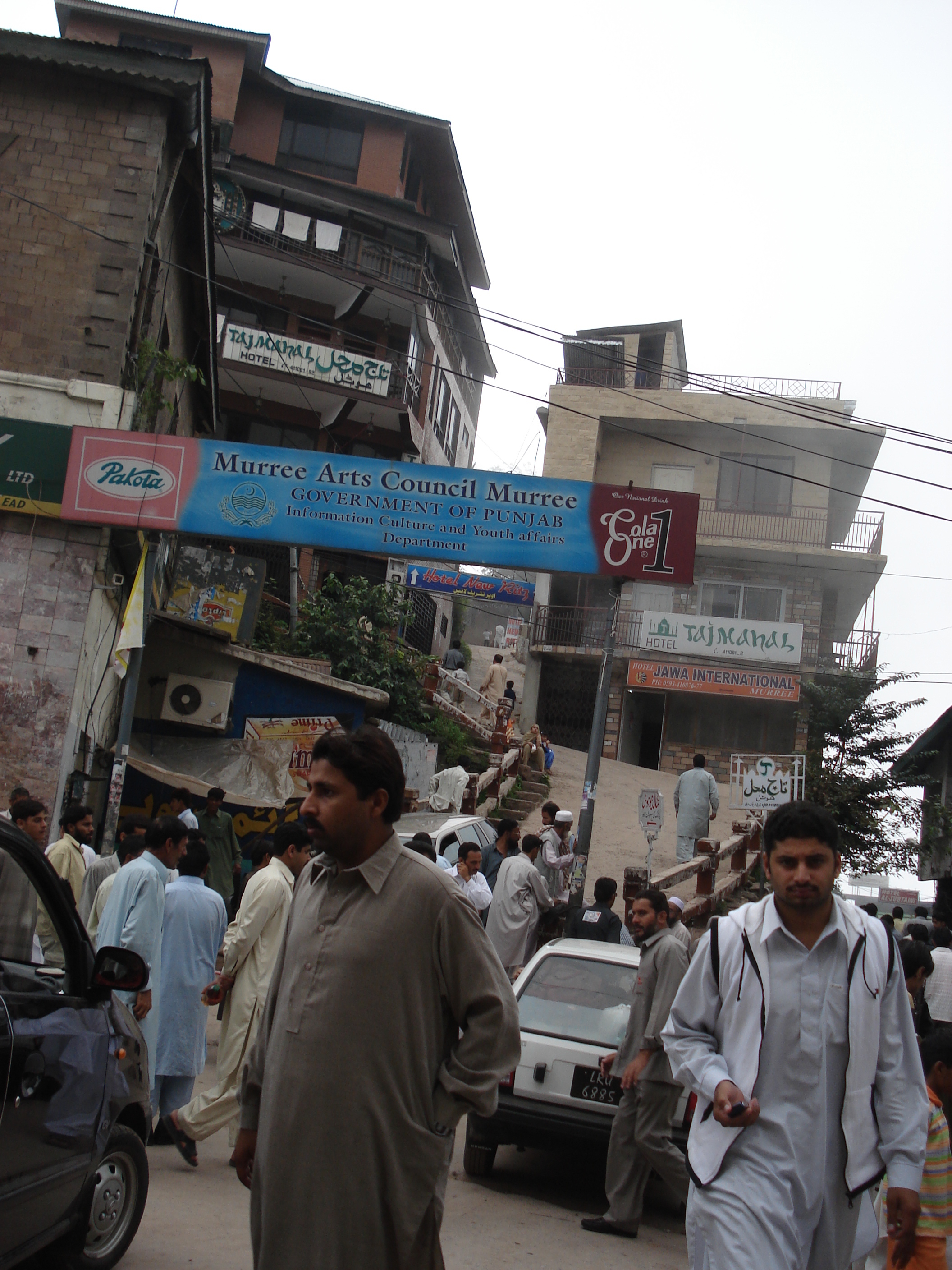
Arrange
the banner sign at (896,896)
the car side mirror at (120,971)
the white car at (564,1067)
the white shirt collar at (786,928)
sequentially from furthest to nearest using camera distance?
1. the banner sign at (896,896)
2. the white car at (564,1067)
3. the car side mirror at (120,971)
4. the white shirt collar at (786,928)

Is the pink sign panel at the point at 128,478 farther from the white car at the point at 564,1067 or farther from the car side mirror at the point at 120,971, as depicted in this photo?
the car side mirror at the point at 120,971

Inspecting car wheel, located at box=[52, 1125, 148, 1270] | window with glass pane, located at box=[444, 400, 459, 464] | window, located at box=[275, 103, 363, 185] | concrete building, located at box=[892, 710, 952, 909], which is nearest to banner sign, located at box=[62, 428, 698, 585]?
car wheel, located at box=[52, 1125, 148, 1270]

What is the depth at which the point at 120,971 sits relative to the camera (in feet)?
14.1

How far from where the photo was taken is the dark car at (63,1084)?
3605mm

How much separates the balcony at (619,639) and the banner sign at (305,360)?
25.5ft

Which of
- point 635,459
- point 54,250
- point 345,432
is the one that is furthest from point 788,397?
point 54,250

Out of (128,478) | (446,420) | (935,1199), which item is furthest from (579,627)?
(935,1199)

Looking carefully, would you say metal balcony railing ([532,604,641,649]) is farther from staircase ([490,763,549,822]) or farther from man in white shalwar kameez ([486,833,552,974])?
man in white shalwar kameez ([486,833,552,974])

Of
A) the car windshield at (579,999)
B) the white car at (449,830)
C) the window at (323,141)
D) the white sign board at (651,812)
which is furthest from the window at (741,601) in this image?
the car windshield at (579,999)

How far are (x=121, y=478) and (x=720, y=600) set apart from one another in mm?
22948

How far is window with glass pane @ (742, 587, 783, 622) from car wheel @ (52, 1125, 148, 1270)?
29.9 m

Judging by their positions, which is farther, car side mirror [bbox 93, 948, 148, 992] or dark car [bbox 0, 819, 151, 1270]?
car side mirror [bbox 93, 948, 148, 992]

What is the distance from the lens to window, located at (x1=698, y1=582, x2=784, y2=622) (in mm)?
33219

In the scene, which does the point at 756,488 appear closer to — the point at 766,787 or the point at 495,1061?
the point at 766,787
